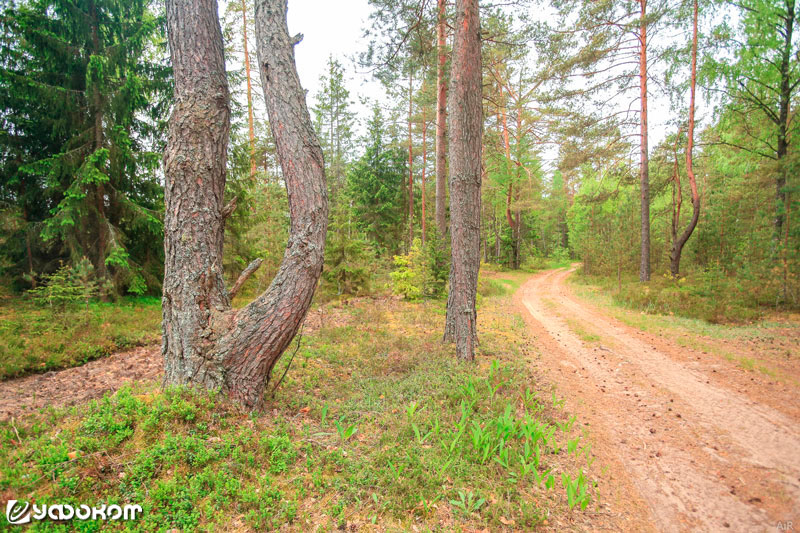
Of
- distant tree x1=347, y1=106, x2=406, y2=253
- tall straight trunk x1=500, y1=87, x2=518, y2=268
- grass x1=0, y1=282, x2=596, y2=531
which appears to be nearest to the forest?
grass x1=0, y1=282, x2=596, y2=531

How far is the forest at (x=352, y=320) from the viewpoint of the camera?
294cm

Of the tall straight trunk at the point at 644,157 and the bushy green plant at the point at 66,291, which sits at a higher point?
the tall straight trunk at the point at 644,157

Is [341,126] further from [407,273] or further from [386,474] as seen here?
[386,474]

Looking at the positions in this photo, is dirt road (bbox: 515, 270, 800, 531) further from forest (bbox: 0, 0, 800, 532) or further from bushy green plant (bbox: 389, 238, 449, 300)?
bushy green plant (bbox: 389, 238, 449, 300)

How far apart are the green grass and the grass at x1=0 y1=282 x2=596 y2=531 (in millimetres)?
2841

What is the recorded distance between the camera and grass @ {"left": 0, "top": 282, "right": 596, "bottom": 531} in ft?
8.59

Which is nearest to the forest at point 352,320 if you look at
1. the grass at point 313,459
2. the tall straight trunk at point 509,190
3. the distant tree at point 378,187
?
the grass at point 313,459

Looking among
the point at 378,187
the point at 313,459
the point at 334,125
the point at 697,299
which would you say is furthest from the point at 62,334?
the point at 334,125

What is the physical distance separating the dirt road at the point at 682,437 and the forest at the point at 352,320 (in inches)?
1.4

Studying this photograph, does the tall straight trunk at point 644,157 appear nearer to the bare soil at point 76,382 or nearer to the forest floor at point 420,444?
the forest floor at point 420,444

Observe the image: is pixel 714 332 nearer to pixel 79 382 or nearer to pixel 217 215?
pixel 217 215

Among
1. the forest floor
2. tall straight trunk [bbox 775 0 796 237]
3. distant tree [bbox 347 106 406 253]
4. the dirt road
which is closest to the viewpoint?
the forest floor

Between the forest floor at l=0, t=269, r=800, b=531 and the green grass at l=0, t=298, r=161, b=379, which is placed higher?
the green grass at l=0, t=298, r=161, b=379

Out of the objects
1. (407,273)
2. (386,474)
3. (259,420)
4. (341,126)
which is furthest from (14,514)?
(341,126)
